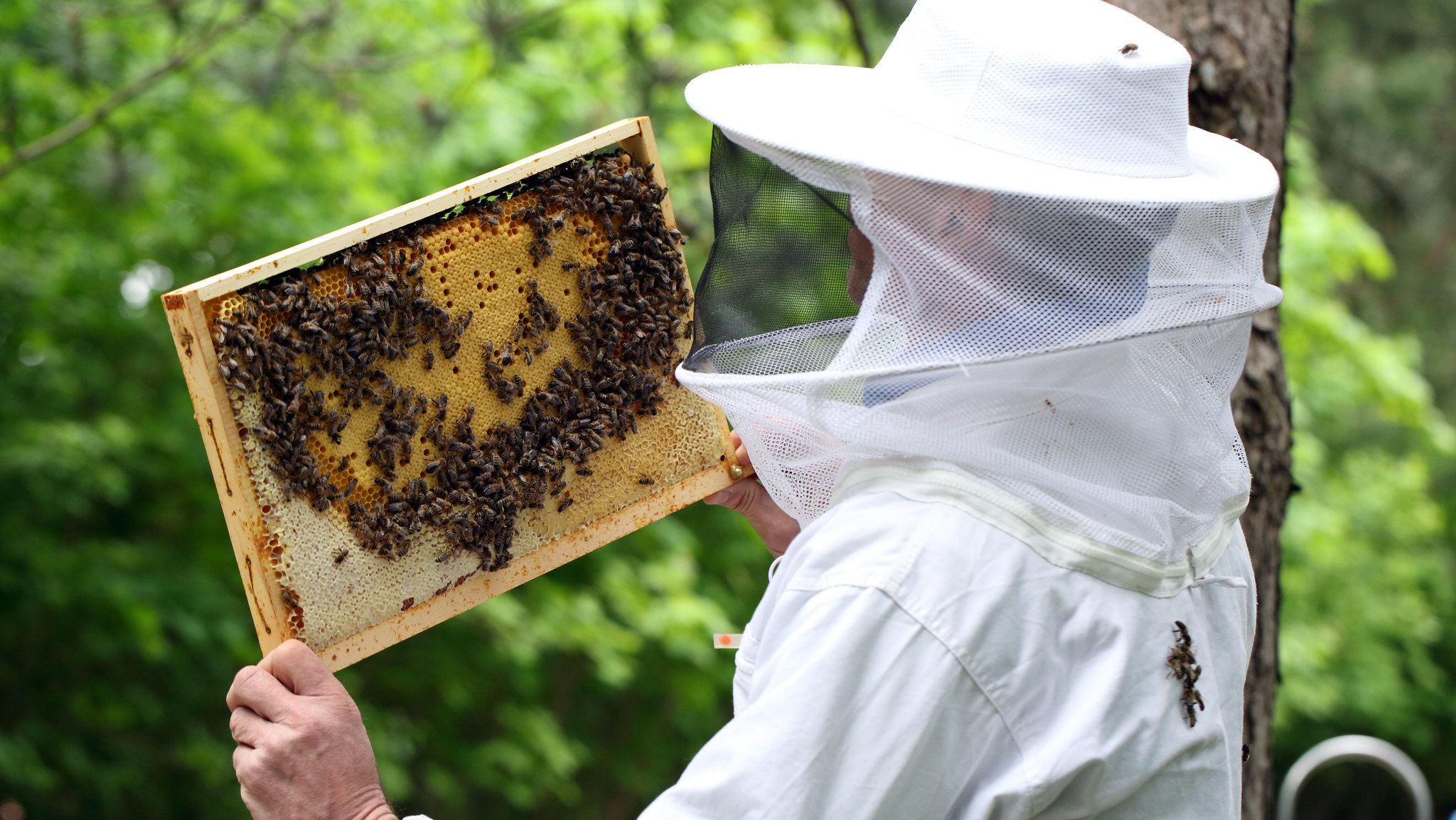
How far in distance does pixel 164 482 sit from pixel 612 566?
2.60 m

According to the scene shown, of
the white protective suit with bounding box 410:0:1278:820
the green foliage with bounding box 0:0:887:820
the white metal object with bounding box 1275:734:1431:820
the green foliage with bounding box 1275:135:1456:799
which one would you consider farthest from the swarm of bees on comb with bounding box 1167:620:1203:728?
the green foliage with bounding box 1275:135:1456:799

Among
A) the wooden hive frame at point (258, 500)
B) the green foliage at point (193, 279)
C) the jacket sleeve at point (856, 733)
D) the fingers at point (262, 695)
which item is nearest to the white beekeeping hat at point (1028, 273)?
the jacket sleeve at point (856, 733)

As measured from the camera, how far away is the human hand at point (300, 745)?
1742mm

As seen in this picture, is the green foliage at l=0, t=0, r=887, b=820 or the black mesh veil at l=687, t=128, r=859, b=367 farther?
the green foliage at l=0, t=0, r=887, b=820

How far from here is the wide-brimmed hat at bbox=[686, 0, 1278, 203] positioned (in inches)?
58.7

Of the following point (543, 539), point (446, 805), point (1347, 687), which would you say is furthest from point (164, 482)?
point (1347, 687)

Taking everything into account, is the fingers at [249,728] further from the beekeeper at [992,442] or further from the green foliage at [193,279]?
the green foliage at [193,279]

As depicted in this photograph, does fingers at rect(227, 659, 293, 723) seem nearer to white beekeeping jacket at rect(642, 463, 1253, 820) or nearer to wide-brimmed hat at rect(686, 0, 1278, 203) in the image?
white beekeeping jacket at rect(642, 463, 1253, 820)

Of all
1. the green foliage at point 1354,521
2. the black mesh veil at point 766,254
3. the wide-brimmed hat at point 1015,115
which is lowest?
the green foliage at point 1354,521

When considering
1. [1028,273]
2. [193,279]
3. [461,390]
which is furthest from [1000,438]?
[193,279]

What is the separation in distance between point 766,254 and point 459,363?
68 cm

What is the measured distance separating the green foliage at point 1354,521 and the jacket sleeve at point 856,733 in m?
5.32

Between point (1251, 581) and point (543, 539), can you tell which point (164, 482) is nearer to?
point (543, 539)

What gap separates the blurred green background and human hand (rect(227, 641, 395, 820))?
289cm
